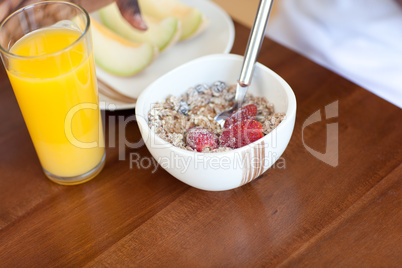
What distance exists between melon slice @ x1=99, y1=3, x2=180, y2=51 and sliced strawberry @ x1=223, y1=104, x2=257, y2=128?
1.15 feet

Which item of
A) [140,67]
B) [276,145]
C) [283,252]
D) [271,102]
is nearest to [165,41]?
[140,67]

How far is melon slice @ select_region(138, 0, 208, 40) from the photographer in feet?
3.64

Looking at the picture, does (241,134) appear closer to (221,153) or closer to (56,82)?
(221,153)

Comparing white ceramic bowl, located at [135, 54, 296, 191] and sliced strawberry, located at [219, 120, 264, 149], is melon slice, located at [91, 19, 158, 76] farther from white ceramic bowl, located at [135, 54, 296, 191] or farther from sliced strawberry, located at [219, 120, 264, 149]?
sliced strawberry, located at [219, 120, 264, 149]

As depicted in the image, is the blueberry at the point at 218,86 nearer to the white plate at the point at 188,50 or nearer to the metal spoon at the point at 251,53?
the metal spoon at the point at 251,53

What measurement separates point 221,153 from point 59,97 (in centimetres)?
26

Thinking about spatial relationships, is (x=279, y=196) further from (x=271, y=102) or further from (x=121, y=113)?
(x=121, y=113)

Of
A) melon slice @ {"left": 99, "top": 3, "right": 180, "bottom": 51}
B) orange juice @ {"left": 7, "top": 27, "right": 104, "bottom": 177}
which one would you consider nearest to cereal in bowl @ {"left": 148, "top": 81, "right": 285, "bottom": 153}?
orange juice @ {"left": 7, "top": 27, "right": 104, "bottom": 177}

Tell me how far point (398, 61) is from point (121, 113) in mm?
679

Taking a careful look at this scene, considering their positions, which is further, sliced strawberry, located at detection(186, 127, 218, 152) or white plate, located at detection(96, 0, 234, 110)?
white plate, located at detection(96, 0, 234, 110)

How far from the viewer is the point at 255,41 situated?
2.64 ft

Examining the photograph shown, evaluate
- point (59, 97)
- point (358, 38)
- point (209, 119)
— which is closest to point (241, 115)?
point (209, 119)

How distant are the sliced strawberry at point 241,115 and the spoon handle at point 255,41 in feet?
0.15

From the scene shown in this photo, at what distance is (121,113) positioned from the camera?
96cm
